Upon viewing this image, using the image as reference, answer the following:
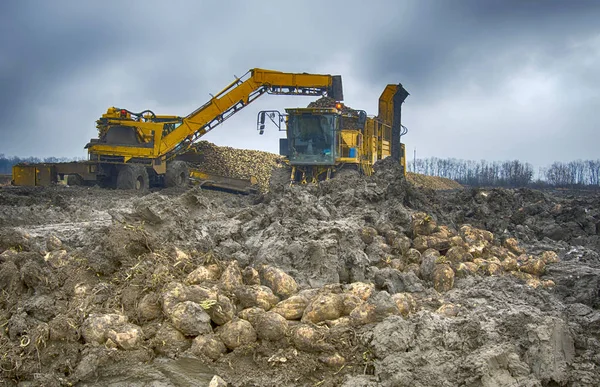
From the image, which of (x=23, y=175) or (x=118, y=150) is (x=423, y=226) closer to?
(x=118, y=150)

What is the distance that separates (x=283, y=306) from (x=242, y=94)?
14.9 meters

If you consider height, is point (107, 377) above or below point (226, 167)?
below

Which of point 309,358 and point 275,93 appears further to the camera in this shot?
point 275,93

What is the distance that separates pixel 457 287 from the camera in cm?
651

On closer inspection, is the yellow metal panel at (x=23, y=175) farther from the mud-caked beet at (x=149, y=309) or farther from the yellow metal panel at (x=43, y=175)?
the mud-caked beet at (x=149, y=309)

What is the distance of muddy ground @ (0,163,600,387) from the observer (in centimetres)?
443

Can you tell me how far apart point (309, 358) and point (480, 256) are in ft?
13.6

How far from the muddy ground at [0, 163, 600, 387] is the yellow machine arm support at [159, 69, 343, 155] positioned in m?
11.2

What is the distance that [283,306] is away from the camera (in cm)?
521

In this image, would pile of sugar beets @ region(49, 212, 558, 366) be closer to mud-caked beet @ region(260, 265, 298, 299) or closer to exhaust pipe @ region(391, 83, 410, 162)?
mud-caked beet @ region(260, 265, 298, 299)

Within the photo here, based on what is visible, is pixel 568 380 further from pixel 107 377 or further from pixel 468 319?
pixel 107 377

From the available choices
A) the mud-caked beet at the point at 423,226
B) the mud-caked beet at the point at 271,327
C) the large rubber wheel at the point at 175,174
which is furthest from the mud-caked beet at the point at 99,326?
the large rubber wheel at the point at 175,174

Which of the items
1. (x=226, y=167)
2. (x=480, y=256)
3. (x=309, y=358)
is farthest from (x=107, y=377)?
(x=226, y=167)

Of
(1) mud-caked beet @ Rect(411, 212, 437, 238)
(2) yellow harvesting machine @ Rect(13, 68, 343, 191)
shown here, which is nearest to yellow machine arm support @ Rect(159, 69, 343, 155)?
(2) yellow harvesting machine @ Rect(13, 68, 343, 191)
